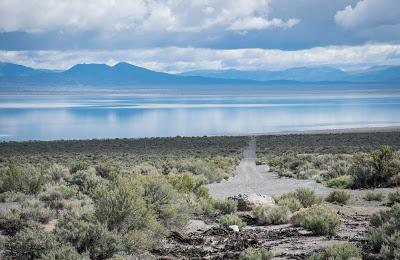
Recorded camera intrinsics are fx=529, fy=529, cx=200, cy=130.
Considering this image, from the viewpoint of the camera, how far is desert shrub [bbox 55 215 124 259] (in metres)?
9.06

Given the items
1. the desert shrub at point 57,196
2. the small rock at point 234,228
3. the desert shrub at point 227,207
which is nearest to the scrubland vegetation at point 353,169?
the desert shrub at point 227,207

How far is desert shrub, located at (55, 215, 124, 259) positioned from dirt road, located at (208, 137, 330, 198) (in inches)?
443

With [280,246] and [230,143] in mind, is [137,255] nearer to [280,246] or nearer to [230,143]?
[280,246]

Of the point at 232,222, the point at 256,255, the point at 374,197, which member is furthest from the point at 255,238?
the point at 374,197

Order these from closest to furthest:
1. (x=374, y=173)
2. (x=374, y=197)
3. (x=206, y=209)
Result: (x=206, y=209) < (x=374, y=197) < (x=374, y=173)

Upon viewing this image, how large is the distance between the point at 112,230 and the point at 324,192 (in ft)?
39.4

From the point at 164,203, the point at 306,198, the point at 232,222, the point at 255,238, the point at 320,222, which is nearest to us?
the point at 255,238

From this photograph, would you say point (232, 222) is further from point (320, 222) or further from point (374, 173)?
point (374, 173)

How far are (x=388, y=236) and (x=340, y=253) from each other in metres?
1.14

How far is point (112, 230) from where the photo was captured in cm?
980

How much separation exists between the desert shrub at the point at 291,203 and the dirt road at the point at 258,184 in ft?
14.7

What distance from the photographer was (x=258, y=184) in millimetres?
24609

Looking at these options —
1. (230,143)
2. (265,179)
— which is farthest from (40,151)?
(265,179)

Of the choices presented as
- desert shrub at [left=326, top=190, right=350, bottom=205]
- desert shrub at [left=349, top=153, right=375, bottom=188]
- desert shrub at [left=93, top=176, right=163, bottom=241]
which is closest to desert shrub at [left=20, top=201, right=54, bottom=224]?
desert shrub at [left=93, top=176, right=163, bottom=241]
